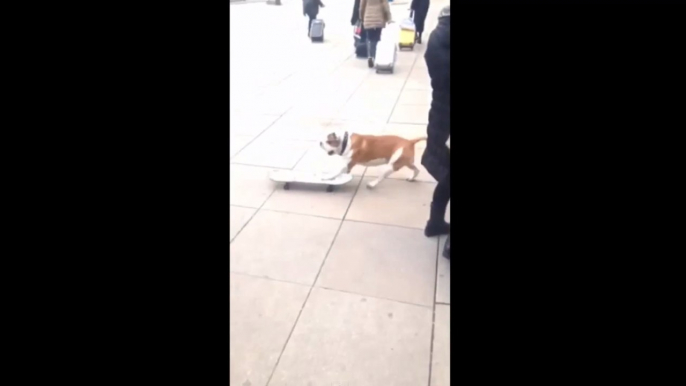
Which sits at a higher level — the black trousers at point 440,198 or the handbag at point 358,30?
the handbag at point 358,30

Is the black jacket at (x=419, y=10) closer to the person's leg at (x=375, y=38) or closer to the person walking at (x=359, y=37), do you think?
the person walking at (x=359, y=37)

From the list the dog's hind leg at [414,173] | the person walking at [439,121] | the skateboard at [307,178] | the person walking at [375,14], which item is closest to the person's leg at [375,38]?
the person walking at [375,14]

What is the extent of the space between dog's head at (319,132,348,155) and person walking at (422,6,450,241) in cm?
108

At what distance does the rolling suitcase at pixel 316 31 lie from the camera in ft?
42.8

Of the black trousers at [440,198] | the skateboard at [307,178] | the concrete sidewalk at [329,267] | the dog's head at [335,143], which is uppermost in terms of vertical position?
the dog's head at [335,143]

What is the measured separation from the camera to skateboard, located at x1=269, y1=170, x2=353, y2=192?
184 inches

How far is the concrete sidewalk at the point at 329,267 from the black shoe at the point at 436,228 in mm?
63

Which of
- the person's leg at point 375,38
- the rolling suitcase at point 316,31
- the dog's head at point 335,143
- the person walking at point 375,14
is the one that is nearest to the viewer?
the dog's head at point 335,143

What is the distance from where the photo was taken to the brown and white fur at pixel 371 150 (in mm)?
4531

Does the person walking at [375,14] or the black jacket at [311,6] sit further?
the black jacket at [311,6]

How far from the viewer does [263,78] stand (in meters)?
9.38

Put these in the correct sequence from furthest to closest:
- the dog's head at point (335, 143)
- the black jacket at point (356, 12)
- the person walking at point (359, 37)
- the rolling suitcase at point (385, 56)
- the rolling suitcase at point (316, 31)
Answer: the rolling suitcase at point (316, 31)
the person walking at point (359, 37)
the black jacket at point (356, 12)
the rolling suitcase at point (385, 56)
the dog's head at point (335, 143)
